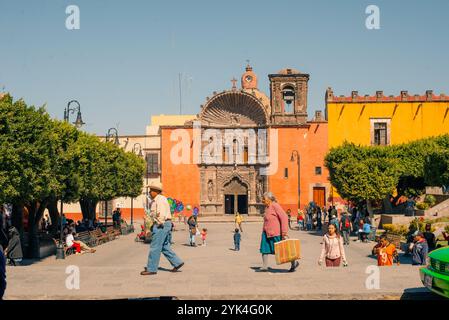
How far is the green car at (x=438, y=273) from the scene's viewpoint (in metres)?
7.36

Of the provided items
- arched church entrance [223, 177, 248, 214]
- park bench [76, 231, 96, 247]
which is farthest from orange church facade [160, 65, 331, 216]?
park bench [76, 231, 96, 247]

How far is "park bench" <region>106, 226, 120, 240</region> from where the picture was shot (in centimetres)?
2716

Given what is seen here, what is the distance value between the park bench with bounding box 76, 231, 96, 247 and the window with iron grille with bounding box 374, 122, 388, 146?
97.4ft

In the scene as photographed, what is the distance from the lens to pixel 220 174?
161ft

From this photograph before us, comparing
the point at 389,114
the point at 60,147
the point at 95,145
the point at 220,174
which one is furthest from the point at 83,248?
the point at 389,114

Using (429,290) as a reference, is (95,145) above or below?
above

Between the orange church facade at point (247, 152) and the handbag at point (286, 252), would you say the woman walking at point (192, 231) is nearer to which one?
the handbag at point (286, 252)

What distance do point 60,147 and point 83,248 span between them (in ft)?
12.3

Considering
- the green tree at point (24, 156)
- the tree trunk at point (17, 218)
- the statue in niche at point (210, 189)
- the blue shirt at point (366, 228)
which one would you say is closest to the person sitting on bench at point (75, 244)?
the green tree at point (24, 156)

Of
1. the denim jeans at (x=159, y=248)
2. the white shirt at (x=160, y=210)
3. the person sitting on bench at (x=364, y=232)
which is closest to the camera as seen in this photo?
the denim jeans at (x=159, y=248)

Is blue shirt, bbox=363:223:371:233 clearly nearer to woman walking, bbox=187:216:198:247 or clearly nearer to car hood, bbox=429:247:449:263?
woman walking, bbox=187:216:198:247

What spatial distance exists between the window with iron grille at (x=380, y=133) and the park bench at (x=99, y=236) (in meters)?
27.9
